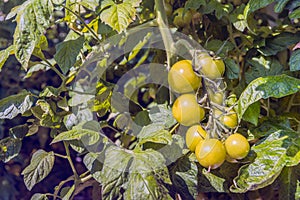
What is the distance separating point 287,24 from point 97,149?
0.48m

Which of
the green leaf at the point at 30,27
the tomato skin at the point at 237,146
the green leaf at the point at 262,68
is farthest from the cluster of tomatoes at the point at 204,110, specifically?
the green leaf at the point at 30,27

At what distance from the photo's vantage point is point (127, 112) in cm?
87

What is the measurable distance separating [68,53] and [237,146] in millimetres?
333

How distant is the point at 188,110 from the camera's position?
0.69 m

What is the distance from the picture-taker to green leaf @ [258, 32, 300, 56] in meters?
0.83

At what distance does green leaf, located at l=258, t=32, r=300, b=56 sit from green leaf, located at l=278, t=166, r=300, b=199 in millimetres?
217

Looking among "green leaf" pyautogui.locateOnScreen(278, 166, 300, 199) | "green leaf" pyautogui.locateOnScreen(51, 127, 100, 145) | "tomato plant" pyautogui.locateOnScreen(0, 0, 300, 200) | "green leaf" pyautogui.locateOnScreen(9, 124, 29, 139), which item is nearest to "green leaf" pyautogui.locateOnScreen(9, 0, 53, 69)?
"tomato plant" pyautogui.locateOnScreen(0, 0, 300, 200)

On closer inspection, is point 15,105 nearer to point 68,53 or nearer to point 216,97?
point 68,53

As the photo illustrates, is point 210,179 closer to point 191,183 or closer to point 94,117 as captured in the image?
point 191,183

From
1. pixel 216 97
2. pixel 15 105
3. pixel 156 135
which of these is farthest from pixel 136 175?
pixel 15 105

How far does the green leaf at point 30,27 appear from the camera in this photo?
685 mm

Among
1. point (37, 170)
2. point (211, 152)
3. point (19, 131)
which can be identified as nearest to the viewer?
point (211, 152)

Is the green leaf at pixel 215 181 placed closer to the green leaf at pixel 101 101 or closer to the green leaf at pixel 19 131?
the green leaf at pixel 101 101

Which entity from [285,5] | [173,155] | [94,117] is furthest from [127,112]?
[285,5]
